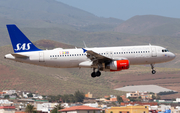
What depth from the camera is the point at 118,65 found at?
57.2 meters

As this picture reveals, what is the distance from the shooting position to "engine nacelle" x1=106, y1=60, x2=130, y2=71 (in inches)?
2238

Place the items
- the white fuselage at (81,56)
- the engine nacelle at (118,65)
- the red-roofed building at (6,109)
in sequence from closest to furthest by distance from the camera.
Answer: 1. the engine nacelle at (118,65)
2. the white fuselage at (81,56)
3. the red-roofed building at (6,109)

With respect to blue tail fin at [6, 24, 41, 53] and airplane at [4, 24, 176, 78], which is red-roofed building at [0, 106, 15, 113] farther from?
airplane at [4, 24, 176, 78]

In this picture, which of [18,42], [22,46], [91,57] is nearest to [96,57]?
[91,57]

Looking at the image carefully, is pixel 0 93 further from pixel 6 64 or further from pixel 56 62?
pixel 56 62

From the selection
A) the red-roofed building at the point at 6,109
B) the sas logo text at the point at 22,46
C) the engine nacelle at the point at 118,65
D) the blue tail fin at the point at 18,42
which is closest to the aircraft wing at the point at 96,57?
the engine nacelle at the point at 118,65

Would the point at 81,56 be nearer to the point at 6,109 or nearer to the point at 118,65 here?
the point at 118,65

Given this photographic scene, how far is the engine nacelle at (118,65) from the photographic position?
5684cm

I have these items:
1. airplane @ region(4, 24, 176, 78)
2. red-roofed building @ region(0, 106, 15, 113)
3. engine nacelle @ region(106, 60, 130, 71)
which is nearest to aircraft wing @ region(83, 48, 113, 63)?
airplane @ region(4, 24, 176, 78)

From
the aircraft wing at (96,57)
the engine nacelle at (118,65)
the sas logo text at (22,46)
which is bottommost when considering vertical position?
the engine nacelle at (118,65)

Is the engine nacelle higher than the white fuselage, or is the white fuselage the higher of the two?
the white fuselage

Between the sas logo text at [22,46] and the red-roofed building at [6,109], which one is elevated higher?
the sas logo text at [22,46]

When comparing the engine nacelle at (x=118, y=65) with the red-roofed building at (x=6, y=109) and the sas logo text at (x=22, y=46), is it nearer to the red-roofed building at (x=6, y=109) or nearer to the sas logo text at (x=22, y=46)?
the sas logo text at (x=22, y=46)

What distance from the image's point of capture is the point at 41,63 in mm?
59344
